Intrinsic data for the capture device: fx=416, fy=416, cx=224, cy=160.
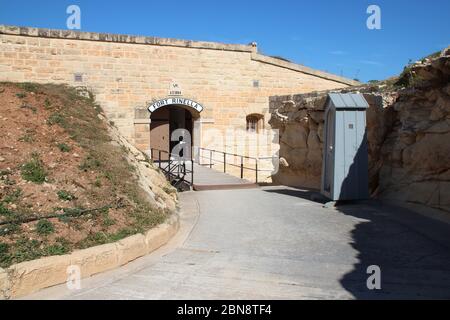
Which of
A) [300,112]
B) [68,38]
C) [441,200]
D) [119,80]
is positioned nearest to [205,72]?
[119,80]

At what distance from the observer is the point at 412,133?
7906 millimetres

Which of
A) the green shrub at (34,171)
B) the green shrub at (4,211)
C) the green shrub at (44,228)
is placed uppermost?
the green shrub at (34,171)

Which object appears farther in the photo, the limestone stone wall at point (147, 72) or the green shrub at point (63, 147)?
the limestone stone wall at point (147, 72)

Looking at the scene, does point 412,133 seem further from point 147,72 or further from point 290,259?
point 147,72

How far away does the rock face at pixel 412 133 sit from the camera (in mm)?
7121

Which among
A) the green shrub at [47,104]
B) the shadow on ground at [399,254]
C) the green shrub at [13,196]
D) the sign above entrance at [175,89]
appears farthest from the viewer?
the sign above entrance at [175,89]

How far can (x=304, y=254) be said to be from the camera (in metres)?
5.37

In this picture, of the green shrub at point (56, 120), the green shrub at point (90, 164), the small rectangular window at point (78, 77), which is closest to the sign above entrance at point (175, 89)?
the small rectangular window at point (78, 77)

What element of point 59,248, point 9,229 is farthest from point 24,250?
point 9,229

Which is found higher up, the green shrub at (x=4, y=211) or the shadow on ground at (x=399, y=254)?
the green shrub at (x=4, y=211)

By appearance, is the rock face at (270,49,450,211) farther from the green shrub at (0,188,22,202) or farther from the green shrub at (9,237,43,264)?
the green shrub at (0,188,22,202)

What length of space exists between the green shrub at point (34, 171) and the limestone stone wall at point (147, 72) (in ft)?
35.3

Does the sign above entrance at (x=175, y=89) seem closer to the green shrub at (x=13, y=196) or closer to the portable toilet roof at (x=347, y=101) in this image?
the portable toilet roof at (x=347, y=101)

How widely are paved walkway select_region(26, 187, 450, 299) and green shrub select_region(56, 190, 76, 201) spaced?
157cm
